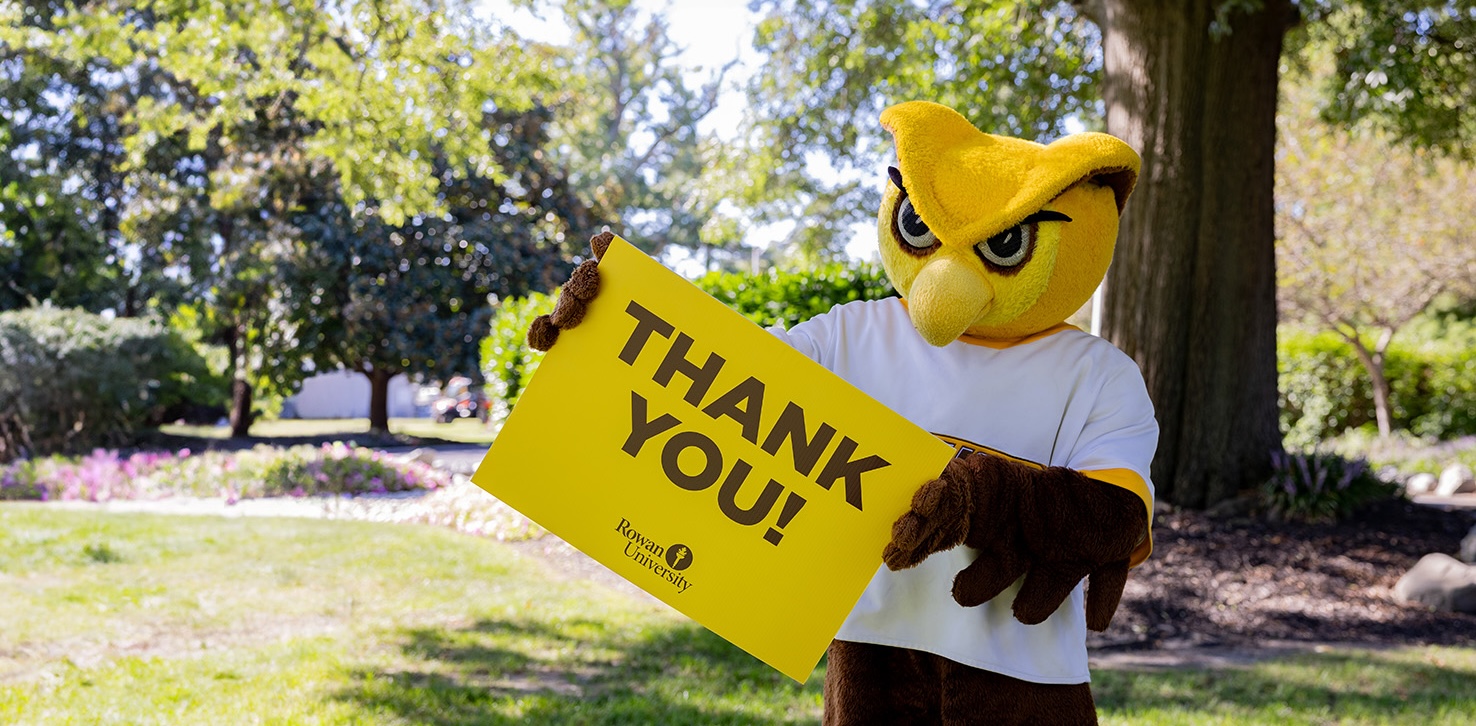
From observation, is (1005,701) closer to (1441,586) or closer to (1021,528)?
(1021,528)

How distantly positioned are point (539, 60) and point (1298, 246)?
1077 cm

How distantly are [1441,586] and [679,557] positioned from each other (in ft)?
19.9

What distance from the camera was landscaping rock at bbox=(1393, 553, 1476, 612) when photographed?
20.4 ft

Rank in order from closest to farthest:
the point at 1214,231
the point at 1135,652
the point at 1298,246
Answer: the point at 1135,652, the point at 1214,231, the point at 1298,246

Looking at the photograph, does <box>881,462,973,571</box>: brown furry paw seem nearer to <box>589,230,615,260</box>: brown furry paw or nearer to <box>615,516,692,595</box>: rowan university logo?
<box>615,516,692,595</box>: rowan university logo

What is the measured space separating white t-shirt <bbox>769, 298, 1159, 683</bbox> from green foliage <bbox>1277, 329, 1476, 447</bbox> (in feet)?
51.8

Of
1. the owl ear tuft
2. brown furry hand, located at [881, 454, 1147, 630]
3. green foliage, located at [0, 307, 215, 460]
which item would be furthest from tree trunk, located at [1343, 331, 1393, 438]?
green foliage, located at [0, 307, 215, 460]

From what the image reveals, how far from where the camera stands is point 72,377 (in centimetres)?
1299

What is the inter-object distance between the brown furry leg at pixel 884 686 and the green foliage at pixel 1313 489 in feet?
19.7

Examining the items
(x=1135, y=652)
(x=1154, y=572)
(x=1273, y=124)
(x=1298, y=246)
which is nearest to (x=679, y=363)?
(x=1135, y=652)

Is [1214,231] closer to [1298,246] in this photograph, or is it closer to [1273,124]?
[1273,124]

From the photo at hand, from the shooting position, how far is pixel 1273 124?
718cm

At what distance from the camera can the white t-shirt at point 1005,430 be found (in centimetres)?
205

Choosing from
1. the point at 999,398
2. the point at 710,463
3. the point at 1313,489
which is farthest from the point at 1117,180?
the point at 1313,489
